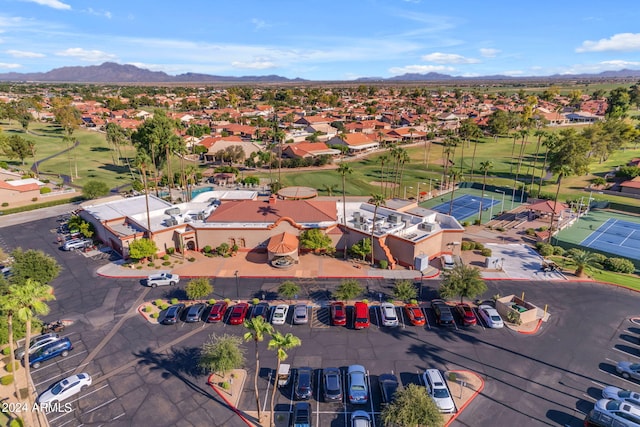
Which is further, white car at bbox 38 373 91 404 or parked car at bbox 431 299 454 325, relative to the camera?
parked car at bbox 431 299 454 325

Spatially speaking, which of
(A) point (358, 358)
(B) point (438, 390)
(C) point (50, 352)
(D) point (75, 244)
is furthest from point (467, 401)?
(D) point (75, 244)

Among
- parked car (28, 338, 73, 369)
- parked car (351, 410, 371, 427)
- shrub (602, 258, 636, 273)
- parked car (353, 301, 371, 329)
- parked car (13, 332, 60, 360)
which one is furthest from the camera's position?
shrub (602, 258, 636, 273)

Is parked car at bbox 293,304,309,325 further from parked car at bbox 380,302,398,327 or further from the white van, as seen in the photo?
the white van

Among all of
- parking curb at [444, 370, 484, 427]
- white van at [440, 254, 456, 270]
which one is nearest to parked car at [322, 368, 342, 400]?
parking curb at [444, 370, 484, 427]

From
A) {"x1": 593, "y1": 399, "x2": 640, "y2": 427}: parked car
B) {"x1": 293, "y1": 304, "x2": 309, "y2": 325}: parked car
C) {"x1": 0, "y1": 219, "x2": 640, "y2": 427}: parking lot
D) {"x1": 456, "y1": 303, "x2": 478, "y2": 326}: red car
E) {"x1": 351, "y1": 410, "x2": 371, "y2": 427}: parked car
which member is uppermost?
{"x1": 593, "y1": 399, "x2": 640, "y2": 427}: parked car

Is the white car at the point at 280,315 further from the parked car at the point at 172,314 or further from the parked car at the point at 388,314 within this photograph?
the parked car at the point at 388,314

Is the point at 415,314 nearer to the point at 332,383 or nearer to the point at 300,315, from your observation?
the point at 300,315

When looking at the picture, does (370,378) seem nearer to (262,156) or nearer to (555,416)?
(555,416)

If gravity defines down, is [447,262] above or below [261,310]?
above
